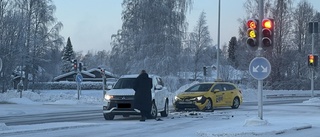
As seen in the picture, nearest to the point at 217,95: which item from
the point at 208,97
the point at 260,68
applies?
the point at 208,97

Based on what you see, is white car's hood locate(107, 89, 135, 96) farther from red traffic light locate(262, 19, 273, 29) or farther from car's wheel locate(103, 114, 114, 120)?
red traffic light locate(262, 19, 273, 29)

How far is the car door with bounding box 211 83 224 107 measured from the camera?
26675 mm

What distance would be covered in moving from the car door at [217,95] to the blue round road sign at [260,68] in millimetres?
10900

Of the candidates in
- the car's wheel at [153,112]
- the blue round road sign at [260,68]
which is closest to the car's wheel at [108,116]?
the car's wheel at [153,112]

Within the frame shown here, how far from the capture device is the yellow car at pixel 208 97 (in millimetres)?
25203

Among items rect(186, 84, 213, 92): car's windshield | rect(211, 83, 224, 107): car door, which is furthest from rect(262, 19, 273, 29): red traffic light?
rect(186, 84, 213, 92): car's windshield

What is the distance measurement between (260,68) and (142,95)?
5405 millimetres

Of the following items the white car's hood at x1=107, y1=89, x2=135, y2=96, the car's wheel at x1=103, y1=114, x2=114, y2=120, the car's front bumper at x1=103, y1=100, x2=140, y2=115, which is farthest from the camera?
the car's wheel at x1=103, y1=114, x2=114, y2=120

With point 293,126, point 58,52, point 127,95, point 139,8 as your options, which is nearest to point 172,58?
point 139,8

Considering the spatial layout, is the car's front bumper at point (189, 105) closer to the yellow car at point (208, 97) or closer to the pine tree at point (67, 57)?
the yellow car at point (208, 97)

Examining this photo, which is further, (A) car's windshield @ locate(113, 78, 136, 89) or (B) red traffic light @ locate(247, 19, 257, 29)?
(A) car's windshield @ locate(113, 78, 136, 89)

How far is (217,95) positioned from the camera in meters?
26.9

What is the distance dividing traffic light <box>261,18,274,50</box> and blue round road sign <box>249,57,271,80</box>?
15.7 inches

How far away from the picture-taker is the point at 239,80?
253ft
